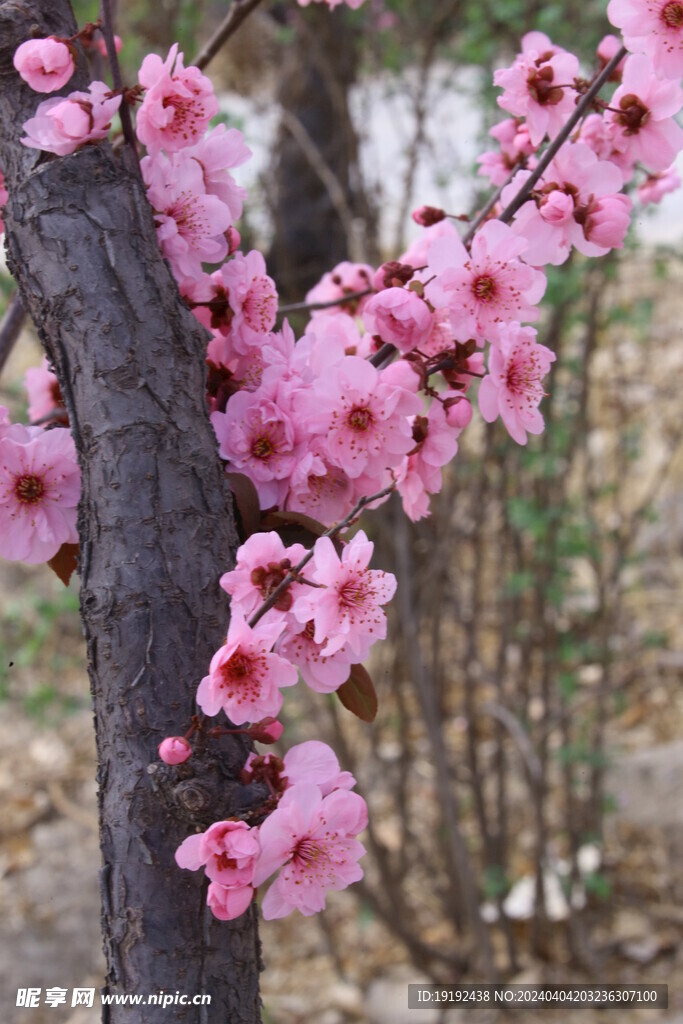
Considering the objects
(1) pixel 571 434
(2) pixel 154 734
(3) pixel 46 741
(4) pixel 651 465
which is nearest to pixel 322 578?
(2) pixel 154 734

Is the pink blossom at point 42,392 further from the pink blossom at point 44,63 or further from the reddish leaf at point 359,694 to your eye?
the reddish leaf at point 359,694

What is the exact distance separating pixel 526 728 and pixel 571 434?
71 cm

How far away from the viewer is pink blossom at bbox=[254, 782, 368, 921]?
0.59 meters

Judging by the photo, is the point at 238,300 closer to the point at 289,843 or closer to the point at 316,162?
the point at 289,843

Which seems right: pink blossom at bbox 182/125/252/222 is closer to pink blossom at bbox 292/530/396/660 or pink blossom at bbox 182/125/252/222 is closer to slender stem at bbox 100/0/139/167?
slender stem at bbox 100/0/139/167

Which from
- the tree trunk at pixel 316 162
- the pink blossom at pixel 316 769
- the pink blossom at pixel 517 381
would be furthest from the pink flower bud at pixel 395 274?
the tree trunk at pixel 316 162

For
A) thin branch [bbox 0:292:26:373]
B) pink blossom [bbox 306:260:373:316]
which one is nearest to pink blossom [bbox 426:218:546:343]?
pink blossom [bbox 306:260:373:316]

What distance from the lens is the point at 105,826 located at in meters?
0.62

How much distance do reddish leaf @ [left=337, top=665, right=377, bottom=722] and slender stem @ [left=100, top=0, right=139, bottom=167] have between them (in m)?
0.39

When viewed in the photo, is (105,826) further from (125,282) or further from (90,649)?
(125,282)

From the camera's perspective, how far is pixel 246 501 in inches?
25.8

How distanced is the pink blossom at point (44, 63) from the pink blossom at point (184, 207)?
0.26ft

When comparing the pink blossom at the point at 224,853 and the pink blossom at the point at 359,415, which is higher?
the pink blossom at the point at 359,415

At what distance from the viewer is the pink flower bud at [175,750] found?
0.56 m
